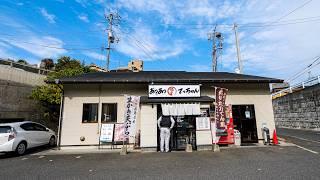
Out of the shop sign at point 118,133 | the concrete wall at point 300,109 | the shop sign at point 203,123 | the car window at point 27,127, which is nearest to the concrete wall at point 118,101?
the shop sign at point 118,133

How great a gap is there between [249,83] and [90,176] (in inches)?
391

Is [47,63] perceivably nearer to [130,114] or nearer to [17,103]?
[17,103]

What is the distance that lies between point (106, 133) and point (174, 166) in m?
5.13

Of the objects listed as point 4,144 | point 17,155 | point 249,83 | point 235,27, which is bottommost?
point 17,155

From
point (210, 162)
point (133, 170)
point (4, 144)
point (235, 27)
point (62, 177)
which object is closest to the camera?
point (62, 177)

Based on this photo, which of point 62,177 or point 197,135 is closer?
point 62,177

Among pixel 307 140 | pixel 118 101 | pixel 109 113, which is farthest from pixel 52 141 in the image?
pixel 307 140

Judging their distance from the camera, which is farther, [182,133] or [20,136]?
[182,133]

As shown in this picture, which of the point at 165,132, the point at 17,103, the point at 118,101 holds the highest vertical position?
the point at 17,103

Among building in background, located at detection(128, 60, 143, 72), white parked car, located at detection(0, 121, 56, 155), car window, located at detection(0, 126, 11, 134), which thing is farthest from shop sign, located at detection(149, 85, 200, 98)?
building in background, located at detection(128, 60, 143, 72)

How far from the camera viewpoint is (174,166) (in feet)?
22.9

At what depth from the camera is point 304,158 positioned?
25.6ft

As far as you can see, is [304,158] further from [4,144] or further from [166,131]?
[4,144]

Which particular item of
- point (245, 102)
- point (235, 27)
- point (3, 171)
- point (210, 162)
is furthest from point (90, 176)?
point (235, 27)
